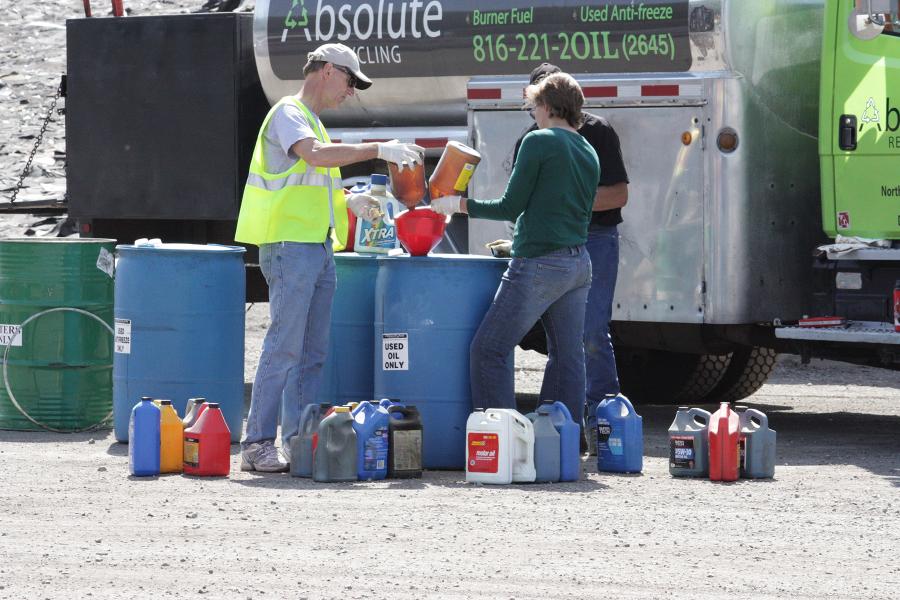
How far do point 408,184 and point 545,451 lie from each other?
1.43m

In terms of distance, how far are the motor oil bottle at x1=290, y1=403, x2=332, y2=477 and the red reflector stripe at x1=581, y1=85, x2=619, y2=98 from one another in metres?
2.65

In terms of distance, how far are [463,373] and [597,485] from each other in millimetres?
Result: 857

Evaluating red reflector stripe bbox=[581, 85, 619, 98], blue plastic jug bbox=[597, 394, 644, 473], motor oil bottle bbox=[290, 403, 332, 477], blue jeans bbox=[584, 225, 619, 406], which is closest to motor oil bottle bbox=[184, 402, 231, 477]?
motor oil bottle bbox=[290, 403, 332, 477]

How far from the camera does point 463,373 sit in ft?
25.1

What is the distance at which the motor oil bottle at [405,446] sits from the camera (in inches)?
289

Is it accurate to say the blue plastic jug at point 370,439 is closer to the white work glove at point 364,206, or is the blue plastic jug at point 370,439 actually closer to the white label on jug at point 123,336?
the white work glove at point 364,206

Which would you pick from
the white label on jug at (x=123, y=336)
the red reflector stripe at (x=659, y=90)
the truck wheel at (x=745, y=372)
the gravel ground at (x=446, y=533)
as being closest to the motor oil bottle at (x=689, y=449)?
the gravel ground at (x=446, y=533)

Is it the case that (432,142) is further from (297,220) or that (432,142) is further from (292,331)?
(292,331)

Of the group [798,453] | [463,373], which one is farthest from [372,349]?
[798,453]

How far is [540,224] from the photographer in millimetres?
7391

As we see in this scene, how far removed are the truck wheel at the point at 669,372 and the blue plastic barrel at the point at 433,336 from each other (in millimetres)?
3375

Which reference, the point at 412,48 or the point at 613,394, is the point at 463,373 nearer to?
the point at 613,394

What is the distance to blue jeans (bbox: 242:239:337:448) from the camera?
7.43m

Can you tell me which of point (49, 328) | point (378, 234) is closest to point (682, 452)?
point (378, 234)
